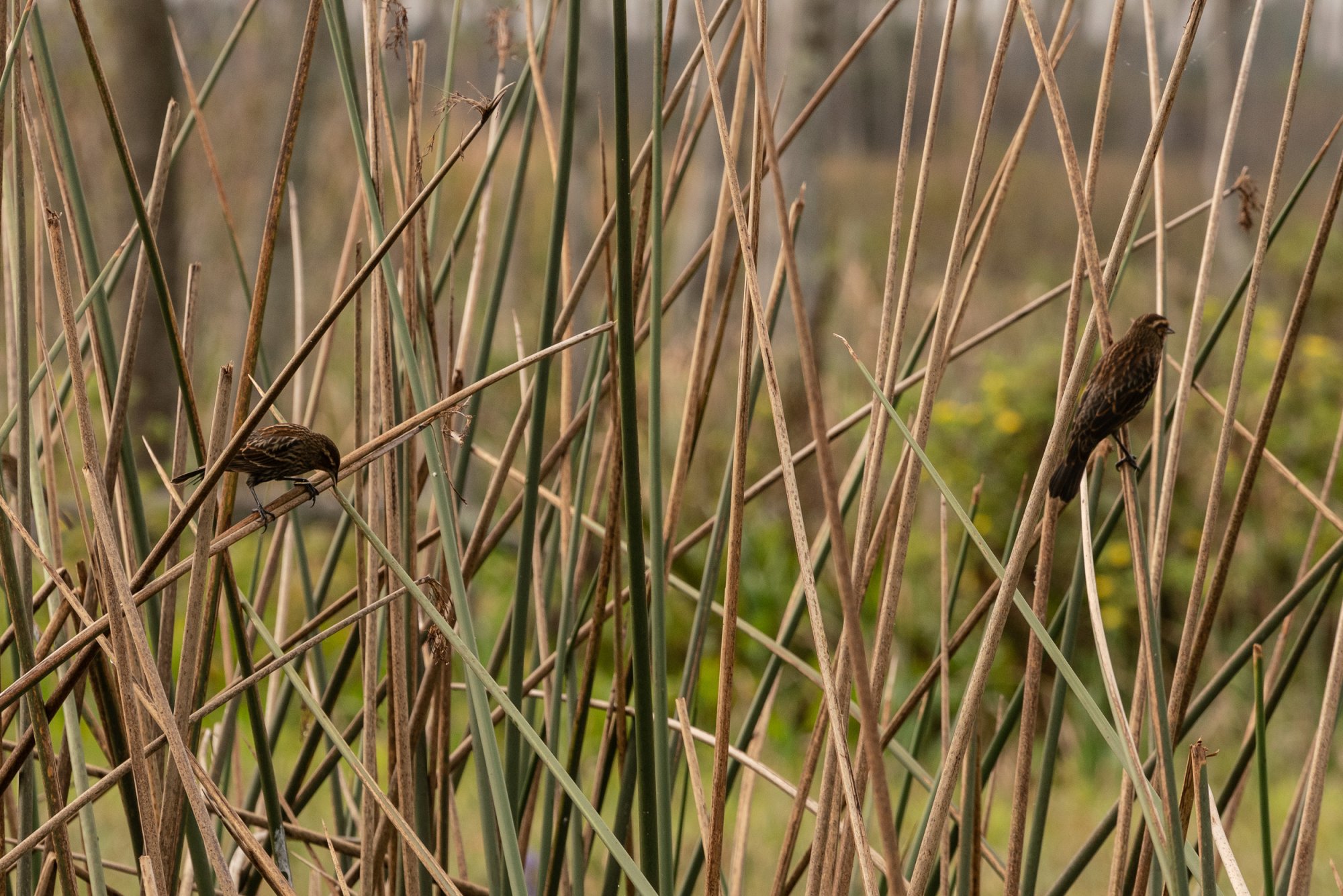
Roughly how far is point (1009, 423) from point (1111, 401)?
283 centimetres

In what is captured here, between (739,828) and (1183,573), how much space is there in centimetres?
278

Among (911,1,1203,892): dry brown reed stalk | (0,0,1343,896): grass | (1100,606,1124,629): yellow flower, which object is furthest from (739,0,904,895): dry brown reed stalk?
(1100,606,1124,629): yellow flower

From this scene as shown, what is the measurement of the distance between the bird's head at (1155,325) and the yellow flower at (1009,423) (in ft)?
8.86

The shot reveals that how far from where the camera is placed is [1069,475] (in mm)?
853

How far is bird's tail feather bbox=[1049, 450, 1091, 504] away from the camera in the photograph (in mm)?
802

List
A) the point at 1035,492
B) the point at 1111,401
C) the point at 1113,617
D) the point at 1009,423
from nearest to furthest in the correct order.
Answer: the point at 1035,492, the point at 1111,401, the point at 1113,617, the point at 1009,423

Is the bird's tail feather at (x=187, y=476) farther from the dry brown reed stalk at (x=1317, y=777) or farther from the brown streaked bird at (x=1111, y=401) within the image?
the dry brown reed stalk at (x=1317, y=777)

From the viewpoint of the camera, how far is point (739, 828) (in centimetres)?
94

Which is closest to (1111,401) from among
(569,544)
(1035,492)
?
(1035,492)

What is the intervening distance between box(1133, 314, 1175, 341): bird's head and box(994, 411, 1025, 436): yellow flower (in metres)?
2.70

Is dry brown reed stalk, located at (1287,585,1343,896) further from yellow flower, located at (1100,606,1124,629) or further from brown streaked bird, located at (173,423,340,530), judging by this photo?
yellow flower, located at (1100,606,1124,629)

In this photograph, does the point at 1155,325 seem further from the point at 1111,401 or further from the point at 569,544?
the point at 569,544

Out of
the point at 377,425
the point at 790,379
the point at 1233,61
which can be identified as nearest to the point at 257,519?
the point at 377,425

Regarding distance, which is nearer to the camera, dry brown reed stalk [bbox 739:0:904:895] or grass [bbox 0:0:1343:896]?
dry brown reed stalk [bbox 739:0:904:895]
